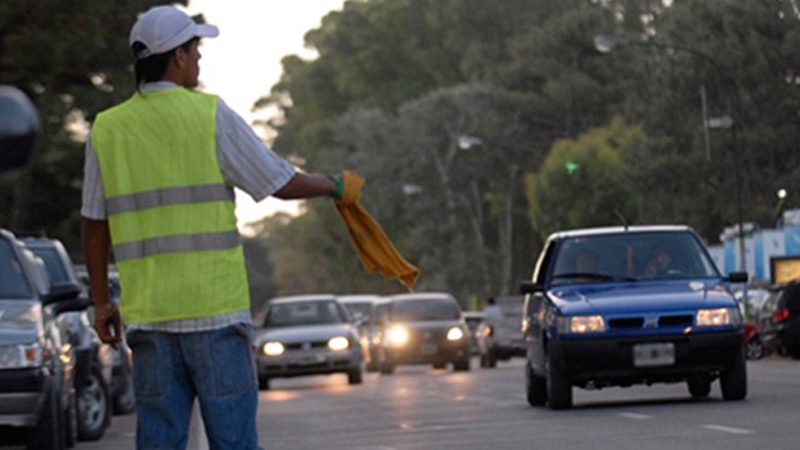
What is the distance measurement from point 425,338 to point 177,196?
41.4 metres

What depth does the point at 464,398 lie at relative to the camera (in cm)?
2730

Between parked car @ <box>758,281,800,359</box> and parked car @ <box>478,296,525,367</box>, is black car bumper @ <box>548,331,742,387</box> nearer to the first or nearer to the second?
parked car @ <box>758,281,800,359</box>

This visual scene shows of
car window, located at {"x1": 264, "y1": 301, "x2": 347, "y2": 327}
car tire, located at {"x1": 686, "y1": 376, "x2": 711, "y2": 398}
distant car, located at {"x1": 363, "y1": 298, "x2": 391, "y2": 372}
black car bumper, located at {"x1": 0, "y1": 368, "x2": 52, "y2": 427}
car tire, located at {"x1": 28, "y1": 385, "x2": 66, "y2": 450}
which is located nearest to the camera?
black car bumper, located at {"x1": 0, "y1": 368, "x2": 52, "y2": 427}

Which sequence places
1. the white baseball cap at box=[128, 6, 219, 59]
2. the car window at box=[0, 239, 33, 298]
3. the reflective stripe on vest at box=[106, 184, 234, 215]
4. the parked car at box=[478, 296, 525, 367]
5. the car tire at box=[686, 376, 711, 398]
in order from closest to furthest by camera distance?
the reflective stripe on vest at box=[106, 184, 234, 215] < the white baseball cap at box=[128, 6, 219, 59] < the car window at box=[0, 239, 33, 298] < the car tire at box=[686, 376, 711, 398] < the parked car at box=[478, 296, 525, 367]

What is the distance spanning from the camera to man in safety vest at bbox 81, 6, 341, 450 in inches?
288

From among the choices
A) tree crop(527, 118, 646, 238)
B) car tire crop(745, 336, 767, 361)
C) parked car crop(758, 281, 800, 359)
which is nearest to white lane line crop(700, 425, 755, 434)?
parked car crop(758, 281, 800, 359)

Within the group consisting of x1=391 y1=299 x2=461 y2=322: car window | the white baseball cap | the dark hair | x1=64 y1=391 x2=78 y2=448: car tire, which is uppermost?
x1=391 y1=299 x2=461 y2=322: car window

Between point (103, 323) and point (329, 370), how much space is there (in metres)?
31.2

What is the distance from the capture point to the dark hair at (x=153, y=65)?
761cm

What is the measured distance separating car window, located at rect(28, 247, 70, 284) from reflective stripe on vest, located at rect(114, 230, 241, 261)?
1548cm

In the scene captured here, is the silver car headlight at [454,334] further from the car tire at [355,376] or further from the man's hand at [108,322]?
the man's hand at [108,322]

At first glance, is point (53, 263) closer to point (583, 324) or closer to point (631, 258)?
point (583, 324)

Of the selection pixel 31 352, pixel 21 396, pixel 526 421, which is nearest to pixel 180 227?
pixel 21 396

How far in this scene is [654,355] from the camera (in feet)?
68.8
